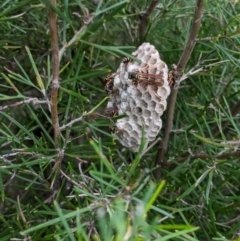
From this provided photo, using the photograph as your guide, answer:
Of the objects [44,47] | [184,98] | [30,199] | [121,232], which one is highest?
[121,232]

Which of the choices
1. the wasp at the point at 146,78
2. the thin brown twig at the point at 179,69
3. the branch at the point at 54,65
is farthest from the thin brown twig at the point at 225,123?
the branch at the point at 54,65

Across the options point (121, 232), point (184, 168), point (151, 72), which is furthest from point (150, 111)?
point (121, 232)

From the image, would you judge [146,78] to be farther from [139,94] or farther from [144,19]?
[144,19]

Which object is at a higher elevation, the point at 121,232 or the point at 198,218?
the point at 121,232

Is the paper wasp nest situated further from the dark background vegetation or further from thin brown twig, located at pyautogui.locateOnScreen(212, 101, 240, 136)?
thin brown twig, located at pyautogui.locateOnScreen(212, 101, 240, 136)

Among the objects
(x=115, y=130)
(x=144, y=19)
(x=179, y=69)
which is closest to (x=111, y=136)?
(x=115, y=130)

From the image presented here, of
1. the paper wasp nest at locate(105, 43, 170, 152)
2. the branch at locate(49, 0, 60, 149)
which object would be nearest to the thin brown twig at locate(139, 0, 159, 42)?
the paper wasp nest at locate(105, 43, 170, 152)

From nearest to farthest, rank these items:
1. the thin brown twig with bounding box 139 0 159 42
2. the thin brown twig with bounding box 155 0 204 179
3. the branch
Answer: the branch → the thin brown twig with bounding box 155 0 204 179 → the thin brown twig with bounding box 139 0 159 42

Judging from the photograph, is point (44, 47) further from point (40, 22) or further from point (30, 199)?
point (30, 199)
